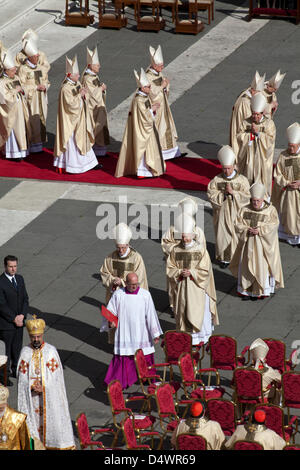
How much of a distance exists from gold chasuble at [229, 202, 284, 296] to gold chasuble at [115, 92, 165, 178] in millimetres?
4493

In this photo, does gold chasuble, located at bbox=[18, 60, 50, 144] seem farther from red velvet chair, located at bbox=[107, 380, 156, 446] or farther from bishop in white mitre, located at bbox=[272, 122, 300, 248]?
red velvet chair, located at bbox=[107, 380, 156, 446]

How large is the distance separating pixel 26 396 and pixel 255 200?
5283mm

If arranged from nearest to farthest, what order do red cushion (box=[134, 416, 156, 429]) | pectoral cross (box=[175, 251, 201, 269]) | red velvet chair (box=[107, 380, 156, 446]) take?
red velvet chair (box=[107, 380, 156, 446]), red cushion (box=[134, 416, 156, 429]), pectoral cross (box=[175, 251, 201, 269])

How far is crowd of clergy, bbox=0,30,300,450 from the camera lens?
16.1 metres

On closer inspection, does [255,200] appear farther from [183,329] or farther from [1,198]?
[1,198]

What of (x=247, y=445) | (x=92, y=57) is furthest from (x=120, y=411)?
(x=92, y=57)

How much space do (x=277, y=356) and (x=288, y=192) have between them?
4844mm

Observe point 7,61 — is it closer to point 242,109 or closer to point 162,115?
point 162,115

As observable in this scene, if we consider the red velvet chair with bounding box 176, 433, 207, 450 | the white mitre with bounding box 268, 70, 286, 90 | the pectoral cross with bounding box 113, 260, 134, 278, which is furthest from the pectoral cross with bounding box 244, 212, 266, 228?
the red velvet chair with bounding box 176, 433, 207, 450
